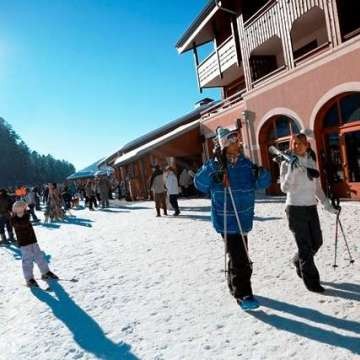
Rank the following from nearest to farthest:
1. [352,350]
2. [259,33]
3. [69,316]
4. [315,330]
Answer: [352,350]
[315,330]
[69,316]
[259,33]

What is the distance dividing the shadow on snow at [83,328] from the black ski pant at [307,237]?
6.63ft

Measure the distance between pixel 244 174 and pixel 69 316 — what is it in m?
2.59

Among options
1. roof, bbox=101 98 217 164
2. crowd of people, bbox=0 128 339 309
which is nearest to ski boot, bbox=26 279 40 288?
crowd of people, bbox=0 128 339 309

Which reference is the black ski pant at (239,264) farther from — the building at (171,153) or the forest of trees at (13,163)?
the forest of trees at (13,163)

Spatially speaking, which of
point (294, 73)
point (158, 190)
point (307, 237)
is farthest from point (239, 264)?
point (294, 73)

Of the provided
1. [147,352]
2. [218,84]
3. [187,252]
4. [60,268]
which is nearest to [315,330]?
[147,352]

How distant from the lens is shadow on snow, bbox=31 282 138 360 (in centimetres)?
369

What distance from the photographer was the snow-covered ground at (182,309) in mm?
3506

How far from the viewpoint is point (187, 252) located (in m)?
7.38

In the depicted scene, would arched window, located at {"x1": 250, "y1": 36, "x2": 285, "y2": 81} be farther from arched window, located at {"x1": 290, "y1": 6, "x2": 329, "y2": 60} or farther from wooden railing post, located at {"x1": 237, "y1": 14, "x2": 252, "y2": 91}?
arched window, located at {"x1": 290, "y1": 6, "x2": 329, "y2": 60}

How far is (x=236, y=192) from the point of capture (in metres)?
4.31

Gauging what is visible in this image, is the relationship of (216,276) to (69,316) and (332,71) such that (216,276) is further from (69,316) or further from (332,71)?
(332,71)

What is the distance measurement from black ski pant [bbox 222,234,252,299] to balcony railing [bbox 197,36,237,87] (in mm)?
13957

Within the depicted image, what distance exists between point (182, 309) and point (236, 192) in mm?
1391
